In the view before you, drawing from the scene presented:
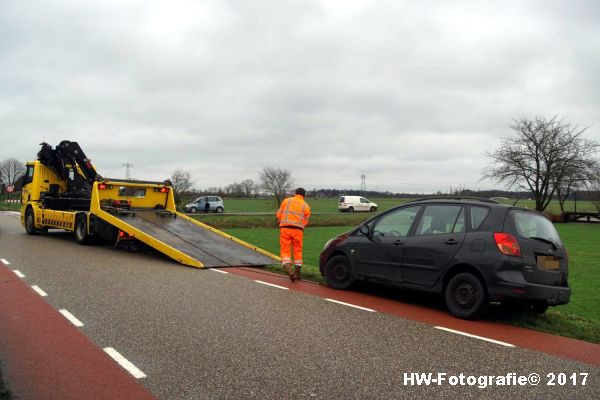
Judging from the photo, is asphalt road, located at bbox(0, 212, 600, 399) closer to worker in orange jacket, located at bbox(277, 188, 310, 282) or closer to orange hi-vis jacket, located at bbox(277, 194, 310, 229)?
worker in orange jacket, located at bbox(277, 188, 310, 282)

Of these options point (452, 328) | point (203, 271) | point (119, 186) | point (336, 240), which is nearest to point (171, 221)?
point (119, 186)

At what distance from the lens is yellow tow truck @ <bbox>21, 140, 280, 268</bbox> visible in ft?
39.1

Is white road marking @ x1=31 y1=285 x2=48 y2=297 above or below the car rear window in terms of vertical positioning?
below

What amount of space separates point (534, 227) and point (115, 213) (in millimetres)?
10867

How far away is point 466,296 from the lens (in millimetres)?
6535

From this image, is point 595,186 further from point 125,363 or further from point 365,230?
point 125,363

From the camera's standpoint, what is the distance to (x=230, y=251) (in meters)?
12.3

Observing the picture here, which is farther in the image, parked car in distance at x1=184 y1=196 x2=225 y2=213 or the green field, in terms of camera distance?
parked car in distance at x1=184 y1=196 x2=225 y2=213

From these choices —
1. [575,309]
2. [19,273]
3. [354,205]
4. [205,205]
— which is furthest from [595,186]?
[19,273]

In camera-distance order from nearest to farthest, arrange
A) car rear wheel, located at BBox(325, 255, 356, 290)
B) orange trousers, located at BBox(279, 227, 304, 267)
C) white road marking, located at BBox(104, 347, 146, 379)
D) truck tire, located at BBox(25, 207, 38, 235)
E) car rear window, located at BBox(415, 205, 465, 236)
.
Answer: white road marking, located at BBox(104, 347, 146, 379) < car rear window, located at BBox(415, 205, 465, 236) < car rear wheel, located at BBox(325, 255, 356, 290) < orange trousers, located at BBox(279, 227, 304, 267) < truck tire, located at BBox(25, 207, 38, 235)

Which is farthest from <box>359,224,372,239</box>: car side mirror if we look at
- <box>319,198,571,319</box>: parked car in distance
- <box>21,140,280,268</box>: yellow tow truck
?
<box>21,140,280,268</box>: yellow tow truck

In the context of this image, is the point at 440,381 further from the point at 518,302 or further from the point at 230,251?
the point at 230,251

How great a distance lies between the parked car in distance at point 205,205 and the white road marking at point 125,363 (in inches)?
1521

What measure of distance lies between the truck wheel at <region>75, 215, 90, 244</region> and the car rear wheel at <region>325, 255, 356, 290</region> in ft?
30.1
